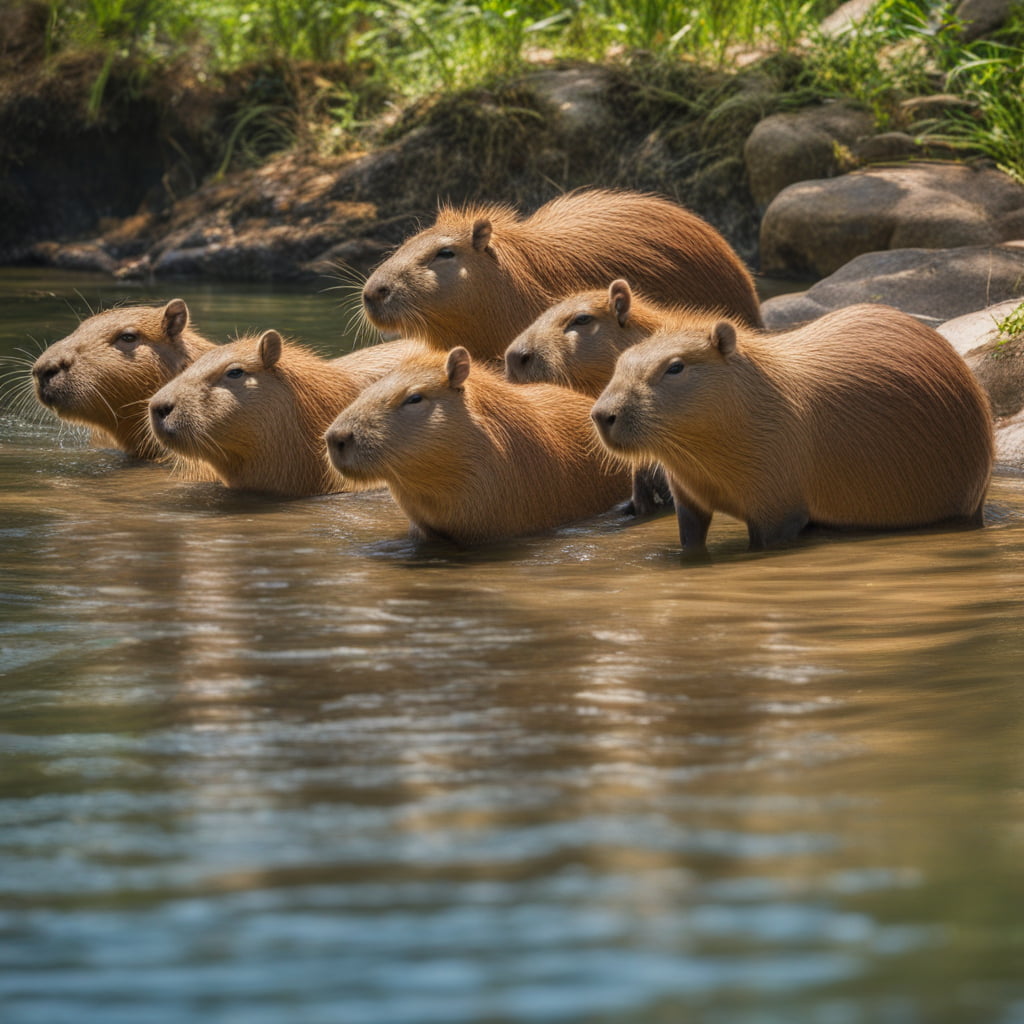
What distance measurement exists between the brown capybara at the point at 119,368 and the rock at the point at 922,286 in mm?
3298

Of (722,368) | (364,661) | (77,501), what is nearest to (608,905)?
(364,661)

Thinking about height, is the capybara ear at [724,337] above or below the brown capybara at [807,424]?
above

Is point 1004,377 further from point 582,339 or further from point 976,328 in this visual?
point 582,339

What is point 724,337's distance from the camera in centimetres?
507

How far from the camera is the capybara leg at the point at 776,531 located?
16.8 feet

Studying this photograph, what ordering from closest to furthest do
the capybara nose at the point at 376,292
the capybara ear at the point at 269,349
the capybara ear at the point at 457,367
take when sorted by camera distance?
the capybara ear at the point at 457,367, the capybara ear at the point at 269,349, the capybara nose at the point at 376,292

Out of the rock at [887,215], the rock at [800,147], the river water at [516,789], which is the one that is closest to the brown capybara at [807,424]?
the river water at [516,789]

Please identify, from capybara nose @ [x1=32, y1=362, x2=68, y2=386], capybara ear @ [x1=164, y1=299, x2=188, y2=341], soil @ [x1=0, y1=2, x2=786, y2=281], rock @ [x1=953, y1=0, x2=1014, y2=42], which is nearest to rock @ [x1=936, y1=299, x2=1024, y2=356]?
capybara ear @ [x1=164, y1=299, x2=188, y2=341]

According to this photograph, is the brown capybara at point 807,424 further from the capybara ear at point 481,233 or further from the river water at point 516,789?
the capybara ear at point 481,233

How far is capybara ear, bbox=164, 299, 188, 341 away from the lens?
7.26 metres

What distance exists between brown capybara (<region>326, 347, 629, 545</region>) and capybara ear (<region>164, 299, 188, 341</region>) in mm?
1991

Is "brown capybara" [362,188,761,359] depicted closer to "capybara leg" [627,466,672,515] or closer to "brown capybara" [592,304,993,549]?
"capybara leg" [627,466,672,515]

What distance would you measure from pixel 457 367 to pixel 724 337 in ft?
3.02

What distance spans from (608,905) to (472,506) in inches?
126
